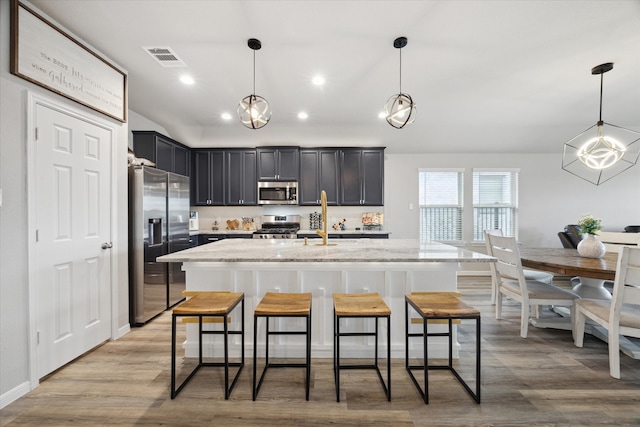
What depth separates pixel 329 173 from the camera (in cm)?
523

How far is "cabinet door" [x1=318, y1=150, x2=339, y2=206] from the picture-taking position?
5.23 metres

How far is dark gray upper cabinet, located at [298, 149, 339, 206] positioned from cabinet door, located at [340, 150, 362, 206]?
132 mm

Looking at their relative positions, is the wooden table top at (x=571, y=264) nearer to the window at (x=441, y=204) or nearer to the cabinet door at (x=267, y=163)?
the window at (x=441, y=204)

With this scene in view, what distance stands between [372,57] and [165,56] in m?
2.07

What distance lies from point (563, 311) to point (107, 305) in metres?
5.00

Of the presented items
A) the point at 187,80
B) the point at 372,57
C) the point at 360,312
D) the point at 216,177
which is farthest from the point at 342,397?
the point at 216,177

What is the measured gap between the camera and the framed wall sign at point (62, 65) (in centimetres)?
193

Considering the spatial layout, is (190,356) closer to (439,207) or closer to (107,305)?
(107,305)

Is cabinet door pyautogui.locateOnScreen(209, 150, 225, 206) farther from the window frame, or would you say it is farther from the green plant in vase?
the green plant in vase

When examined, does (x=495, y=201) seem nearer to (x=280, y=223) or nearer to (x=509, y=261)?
(x=509, y=261)

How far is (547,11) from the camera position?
85.0 inches

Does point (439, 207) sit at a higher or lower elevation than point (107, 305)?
higher

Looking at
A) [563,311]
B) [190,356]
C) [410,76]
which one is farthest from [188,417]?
[563,311]

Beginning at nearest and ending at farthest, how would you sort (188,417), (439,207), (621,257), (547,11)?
(188,417), (621,257), (547,11), (439,207)
